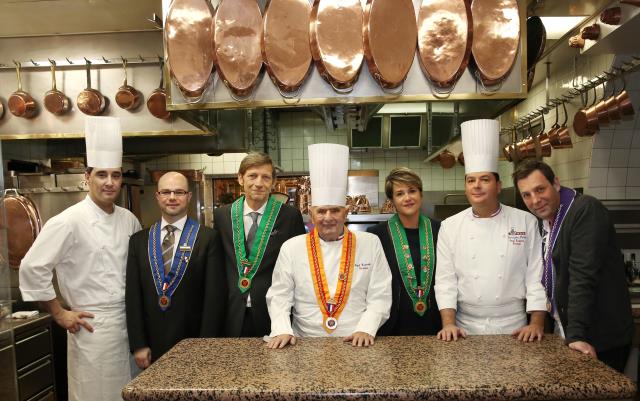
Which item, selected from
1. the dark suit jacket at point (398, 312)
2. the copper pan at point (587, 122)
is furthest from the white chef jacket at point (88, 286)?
the copper pan at point (587, 122)

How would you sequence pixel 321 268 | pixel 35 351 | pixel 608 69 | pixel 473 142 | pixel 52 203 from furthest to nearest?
1. pixel 52 203
2. pixel 608 69
3. pixel 35 351
4. pixel 473 142
5. pixel 321 268

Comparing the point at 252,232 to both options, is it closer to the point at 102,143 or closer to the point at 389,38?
the point at 102,143

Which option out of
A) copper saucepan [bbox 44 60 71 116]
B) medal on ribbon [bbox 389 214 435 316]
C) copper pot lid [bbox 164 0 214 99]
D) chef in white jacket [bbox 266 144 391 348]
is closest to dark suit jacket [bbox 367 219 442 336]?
medal on ribbon [bbox 389 214 435 316]

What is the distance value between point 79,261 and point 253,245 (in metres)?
0.91

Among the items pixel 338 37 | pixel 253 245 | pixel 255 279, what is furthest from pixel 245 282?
pixel 338 37

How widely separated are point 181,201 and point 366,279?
106cm

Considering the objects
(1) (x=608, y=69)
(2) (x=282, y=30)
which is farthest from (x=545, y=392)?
(1) (x=608, y=69)

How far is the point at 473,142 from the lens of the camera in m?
2.19

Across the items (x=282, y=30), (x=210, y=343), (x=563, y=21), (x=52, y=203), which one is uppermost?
(x=563, y=21)

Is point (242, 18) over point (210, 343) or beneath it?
over

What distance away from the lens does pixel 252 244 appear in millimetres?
2455

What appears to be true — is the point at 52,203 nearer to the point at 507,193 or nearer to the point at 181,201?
the point at 181,201

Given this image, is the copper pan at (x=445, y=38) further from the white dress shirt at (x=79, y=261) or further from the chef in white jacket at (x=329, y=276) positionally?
the white dress shirt at (x=79, y=261)

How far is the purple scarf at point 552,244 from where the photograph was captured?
2.11 metres
